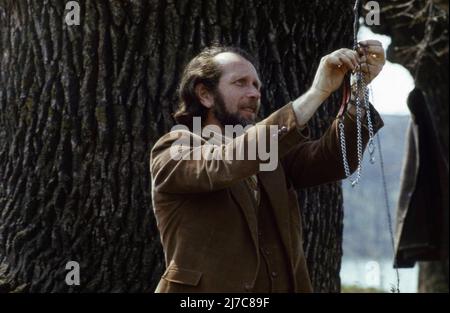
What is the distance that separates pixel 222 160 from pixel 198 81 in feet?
2.19

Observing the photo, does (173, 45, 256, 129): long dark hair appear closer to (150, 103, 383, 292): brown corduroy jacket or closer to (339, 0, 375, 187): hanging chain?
(150, 103, 383, 292): brown corduroy jacket

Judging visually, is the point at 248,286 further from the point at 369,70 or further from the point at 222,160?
the point at 369,70

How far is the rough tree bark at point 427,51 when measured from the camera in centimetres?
901

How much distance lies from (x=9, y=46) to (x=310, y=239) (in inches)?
73.7

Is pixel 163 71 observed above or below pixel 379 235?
above

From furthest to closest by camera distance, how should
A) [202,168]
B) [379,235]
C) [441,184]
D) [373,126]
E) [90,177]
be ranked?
[379,235] < [441,184] < [90,177] < [373,126] < [202,168]

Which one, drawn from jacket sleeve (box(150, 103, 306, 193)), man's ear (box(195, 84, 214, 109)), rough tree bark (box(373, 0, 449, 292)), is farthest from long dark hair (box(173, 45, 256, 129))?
rough tree bark (box(373, 0, 449, 292))

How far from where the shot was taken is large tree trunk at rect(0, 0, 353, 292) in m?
4.87

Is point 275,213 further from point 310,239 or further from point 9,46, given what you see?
point 9,46

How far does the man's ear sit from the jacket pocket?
2.42ft

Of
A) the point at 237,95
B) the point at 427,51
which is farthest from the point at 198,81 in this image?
the point at 427,51

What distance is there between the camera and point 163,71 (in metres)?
4.92

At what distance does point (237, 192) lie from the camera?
3816 mm

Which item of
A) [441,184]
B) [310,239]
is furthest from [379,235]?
[310,239]
